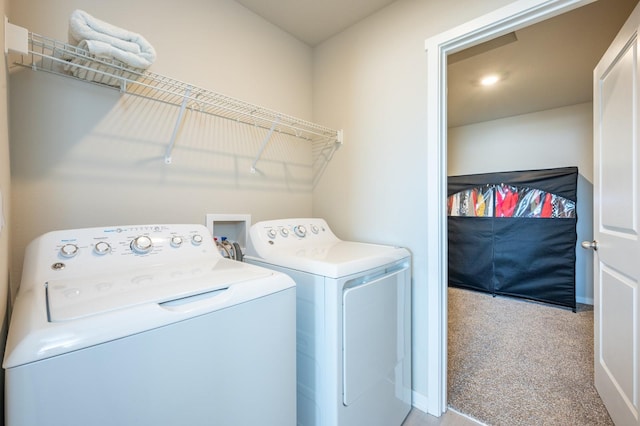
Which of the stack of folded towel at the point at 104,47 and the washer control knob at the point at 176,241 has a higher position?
the stack of folded towel at the point at 104,47

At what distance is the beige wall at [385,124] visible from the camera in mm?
1618

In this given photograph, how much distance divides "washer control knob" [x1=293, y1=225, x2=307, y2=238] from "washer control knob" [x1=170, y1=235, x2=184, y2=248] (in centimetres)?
67

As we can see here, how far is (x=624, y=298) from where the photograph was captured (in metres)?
1.36

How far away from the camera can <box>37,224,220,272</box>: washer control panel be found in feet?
3.18

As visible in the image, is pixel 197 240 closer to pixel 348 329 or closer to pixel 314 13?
pixel 348 329

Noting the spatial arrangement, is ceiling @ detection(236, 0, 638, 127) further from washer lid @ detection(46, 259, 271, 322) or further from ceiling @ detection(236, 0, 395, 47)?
washer lid @ detection(46, 259, 271, 322)

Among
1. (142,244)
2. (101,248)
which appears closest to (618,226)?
(142,244)

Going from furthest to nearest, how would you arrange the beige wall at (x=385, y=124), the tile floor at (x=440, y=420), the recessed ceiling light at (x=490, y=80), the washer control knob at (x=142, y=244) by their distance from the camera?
the recessed ceiling light at (x=490, y=80) < the beige wall at (x=385, y=124) < the tile floor at (x=440, y=420) < the washer control knob at (x=142, y=244)

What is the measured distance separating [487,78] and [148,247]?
3172 millimetres

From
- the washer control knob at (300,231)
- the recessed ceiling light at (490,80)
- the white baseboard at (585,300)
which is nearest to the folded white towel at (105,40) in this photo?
the washer control knob at (300,231)

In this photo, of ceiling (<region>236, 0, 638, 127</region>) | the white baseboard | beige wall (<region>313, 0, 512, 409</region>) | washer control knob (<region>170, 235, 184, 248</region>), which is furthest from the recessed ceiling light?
washer control knob (<region>170, 235, 184, 248</region>)

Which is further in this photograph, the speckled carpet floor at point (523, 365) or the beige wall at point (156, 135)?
the speckled carpet floor at point (523, 365)

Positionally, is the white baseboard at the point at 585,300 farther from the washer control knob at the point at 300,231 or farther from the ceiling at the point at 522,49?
the washer control knob at the point at 300,231

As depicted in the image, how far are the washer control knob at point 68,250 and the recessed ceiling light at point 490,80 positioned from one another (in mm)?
3333
